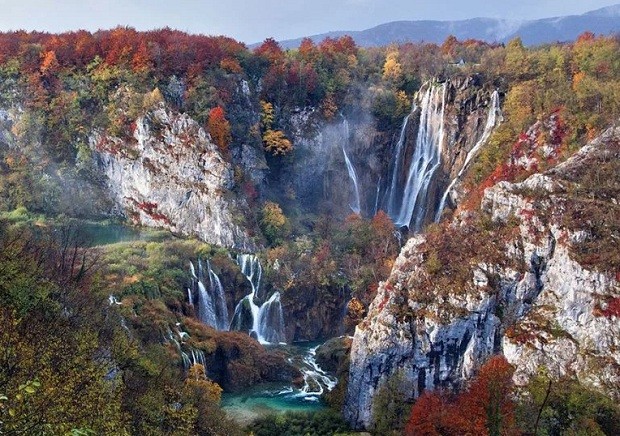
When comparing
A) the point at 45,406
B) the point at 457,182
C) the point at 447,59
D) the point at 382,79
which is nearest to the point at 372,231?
the point at 457,182

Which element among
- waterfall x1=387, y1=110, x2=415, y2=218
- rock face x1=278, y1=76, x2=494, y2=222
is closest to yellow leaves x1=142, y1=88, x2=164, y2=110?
rock face x1=278, y1=76, x2=494, y2=222

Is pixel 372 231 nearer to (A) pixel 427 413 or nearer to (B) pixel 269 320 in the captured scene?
(B) pixel 269 320

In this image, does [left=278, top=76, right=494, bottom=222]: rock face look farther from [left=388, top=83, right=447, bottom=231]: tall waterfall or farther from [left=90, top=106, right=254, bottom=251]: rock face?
[left=90, top=106, right=254, bottom=251]: rock face

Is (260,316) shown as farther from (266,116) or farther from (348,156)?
(266,116)

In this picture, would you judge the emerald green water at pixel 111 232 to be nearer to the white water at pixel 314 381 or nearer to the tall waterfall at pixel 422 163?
the white water at pixel 314 381

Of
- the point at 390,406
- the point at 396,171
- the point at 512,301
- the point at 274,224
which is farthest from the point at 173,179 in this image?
the point at 512,301
